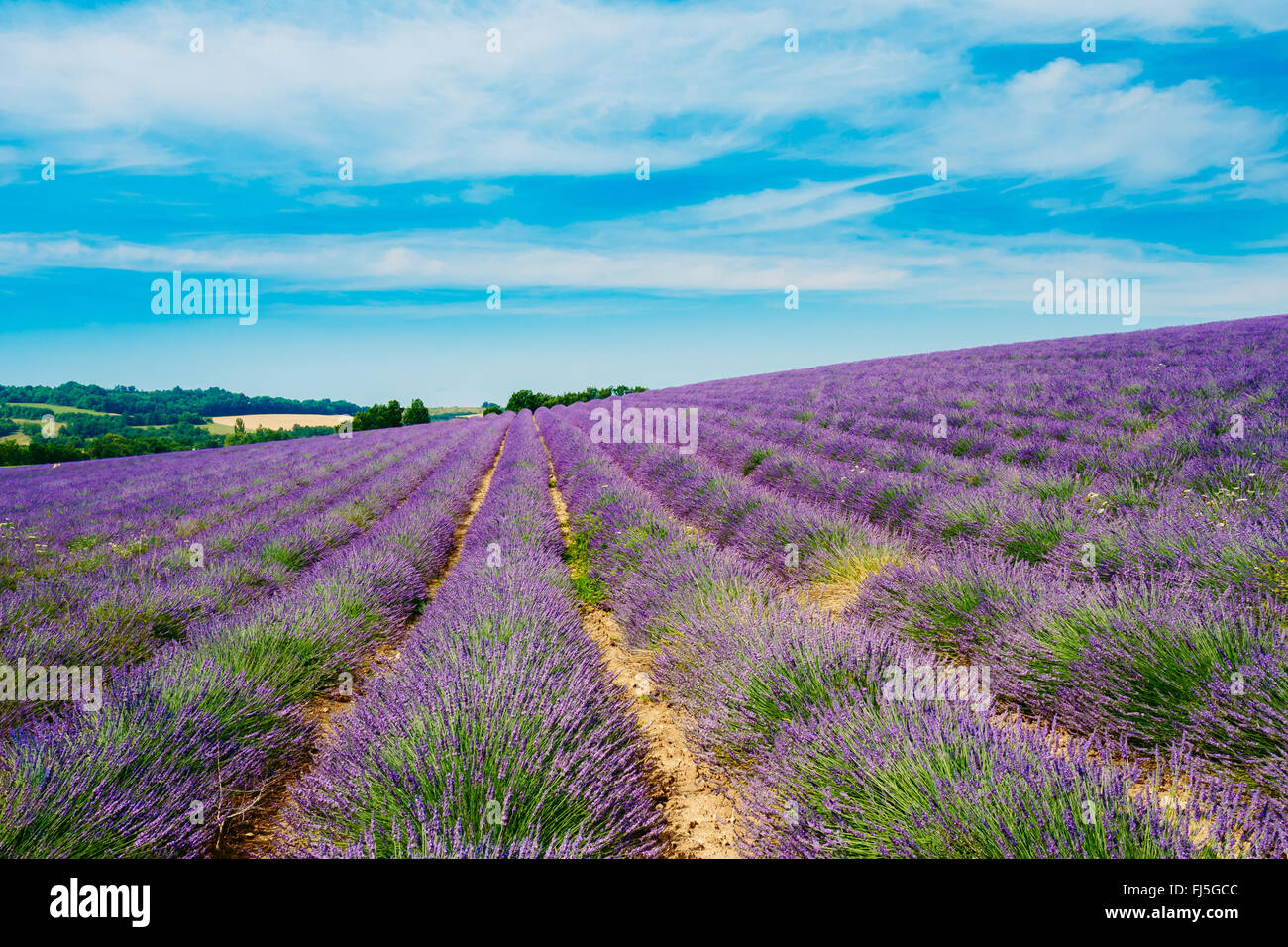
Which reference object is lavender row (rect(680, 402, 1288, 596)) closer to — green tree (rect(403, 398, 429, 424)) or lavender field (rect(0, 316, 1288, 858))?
lavender field (rect(0, 316, 1288, 858))

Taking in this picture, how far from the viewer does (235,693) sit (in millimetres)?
2404

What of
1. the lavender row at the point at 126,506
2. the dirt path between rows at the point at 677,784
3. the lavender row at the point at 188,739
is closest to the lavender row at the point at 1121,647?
the dirt path between rows at the point at 677,784

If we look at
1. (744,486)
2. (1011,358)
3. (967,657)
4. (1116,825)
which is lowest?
(967,657)

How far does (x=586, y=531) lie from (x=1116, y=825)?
4845 millimetres

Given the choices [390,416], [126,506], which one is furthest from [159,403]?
[126,506]

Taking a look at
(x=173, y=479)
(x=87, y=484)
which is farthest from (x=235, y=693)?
(x=87, y=484)

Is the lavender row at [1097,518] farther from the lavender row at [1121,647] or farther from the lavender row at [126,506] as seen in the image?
the lavender row at [126,506]

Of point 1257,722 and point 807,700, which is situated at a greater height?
point 1257,722

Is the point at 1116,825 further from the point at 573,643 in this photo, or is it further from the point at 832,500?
the point at 832,500

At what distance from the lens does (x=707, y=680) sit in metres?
2.41

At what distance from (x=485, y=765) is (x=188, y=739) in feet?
4.52
